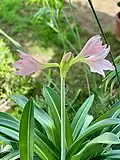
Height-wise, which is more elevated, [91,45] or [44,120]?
[91,45]

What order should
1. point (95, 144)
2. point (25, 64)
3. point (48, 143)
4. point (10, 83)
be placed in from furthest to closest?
point (10, 83) → point (48, 143) → point (95, 144) → point (25, 64)

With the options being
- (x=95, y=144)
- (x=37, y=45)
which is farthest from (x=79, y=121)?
(x=37, y=45)

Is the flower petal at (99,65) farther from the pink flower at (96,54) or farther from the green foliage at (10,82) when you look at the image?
the green foliage at (10,82)

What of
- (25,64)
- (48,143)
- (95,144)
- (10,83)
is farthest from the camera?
(10,83)

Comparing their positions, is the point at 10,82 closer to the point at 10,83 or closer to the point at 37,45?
the point at 10,83

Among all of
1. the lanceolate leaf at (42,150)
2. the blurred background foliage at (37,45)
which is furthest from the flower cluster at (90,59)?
the blurred background foliage at (37,45)

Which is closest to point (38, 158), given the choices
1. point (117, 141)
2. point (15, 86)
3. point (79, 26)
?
point (117, 141)

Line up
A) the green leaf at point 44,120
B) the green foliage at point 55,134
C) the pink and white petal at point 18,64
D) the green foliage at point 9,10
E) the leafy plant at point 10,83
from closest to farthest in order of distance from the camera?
the pink and white petal at point 18,64
the green foliage at point 55,134
the green leaf at point 44,120
the leafy plant at point 10,83
the green foliage at point 9,10
